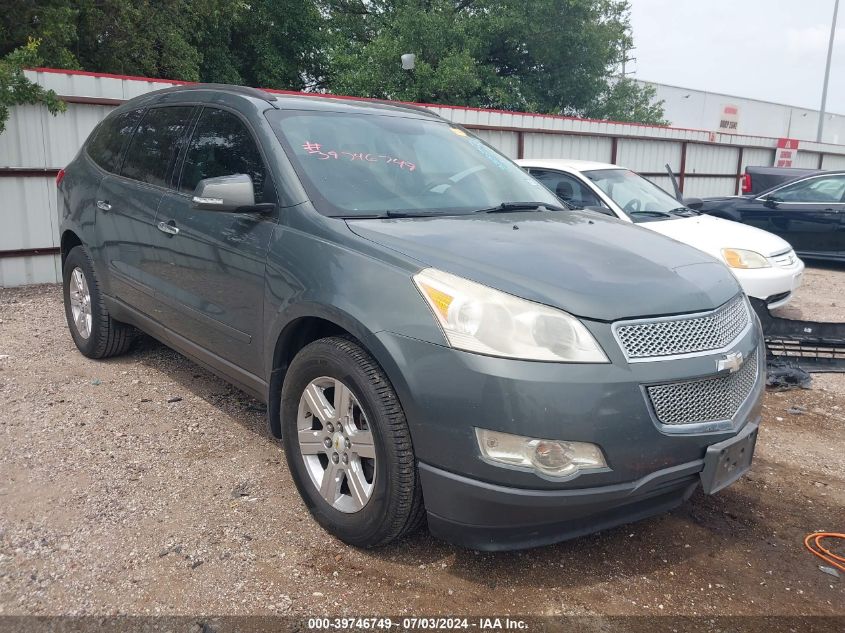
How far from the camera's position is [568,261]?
9.09 ft

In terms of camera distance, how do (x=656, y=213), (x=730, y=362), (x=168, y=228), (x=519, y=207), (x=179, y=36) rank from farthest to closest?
(x=179, y=36), (x=656, y=213), (x=168, y=228), (x=519, y=207), (x=730, y=362)

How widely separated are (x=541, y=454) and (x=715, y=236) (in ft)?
17.3

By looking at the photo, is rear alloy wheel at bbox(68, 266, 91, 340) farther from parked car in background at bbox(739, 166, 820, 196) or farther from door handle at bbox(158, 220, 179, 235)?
parked car in background at bbox(739, 166, 820, 196)

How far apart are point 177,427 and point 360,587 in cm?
194

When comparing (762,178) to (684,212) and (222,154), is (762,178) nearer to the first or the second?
(684,212)

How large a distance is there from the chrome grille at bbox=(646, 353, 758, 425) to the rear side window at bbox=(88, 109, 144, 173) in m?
3.77

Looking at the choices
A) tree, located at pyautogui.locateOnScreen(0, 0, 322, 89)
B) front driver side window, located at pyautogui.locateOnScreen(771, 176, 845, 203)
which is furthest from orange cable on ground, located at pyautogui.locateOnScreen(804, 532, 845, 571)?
tree, located at pyautogui.locateOnScreen(0, 0, 322, 89)

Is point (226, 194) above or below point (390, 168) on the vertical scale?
below

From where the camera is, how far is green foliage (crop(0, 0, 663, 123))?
21.4 meters

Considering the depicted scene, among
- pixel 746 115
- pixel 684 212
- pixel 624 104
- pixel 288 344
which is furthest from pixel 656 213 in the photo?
pixel 746 115

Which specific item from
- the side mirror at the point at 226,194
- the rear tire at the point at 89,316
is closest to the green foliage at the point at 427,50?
the rear tire at the point at 89,316

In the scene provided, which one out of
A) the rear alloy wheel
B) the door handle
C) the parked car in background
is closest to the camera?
the door handle

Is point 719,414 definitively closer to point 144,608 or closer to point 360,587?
point 360,587

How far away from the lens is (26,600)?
8.41 ft
